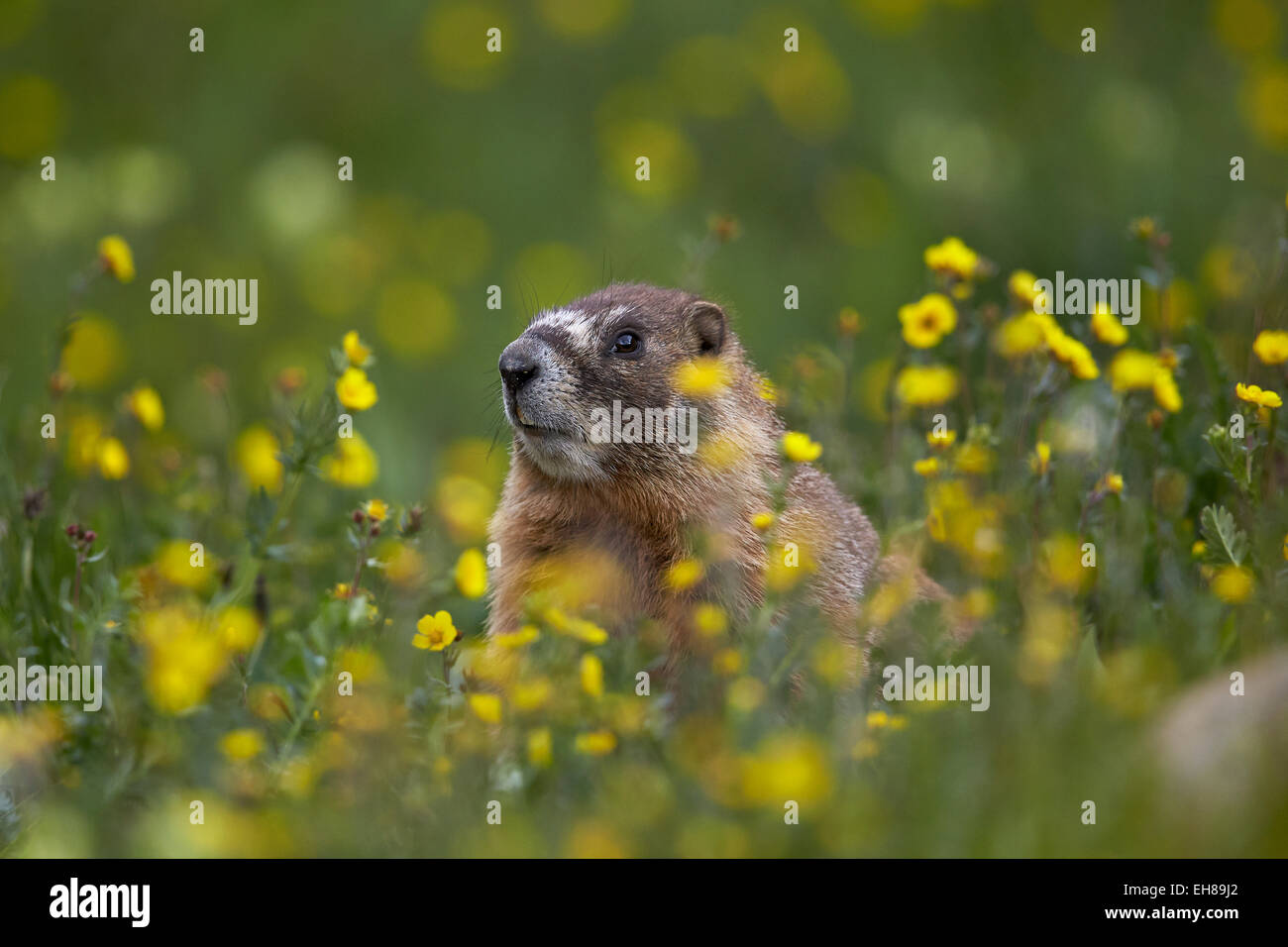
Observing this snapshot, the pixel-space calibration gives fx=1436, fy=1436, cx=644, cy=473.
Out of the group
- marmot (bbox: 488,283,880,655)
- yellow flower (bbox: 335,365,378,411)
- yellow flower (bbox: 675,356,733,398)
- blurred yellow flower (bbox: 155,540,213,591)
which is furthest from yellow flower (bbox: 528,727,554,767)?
blurred yellow flower (bbox: 155,540,213,591)

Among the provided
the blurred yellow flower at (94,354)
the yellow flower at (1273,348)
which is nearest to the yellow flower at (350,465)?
the yellow flower at (1273,348)

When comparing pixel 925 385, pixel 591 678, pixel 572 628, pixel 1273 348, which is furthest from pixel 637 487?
pixel 1273 348

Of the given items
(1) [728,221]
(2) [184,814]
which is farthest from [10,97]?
(2) [184,814]

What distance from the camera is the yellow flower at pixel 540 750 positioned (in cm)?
355

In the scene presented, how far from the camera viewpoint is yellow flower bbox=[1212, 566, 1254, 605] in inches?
161

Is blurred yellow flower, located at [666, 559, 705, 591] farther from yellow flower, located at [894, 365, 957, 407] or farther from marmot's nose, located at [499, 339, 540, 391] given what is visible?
yellow flower, located at [894, 365, 957, 407]

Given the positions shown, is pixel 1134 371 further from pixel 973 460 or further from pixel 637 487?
pixel 637 487

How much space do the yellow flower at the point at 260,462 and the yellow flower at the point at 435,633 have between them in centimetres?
200

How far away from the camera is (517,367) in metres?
4.92

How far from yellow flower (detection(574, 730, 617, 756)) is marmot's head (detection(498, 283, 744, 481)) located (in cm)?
154

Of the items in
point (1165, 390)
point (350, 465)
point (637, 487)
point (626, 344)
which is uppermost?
point (626, 344)

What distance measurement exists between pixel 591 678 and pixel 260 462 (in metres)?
2.95
